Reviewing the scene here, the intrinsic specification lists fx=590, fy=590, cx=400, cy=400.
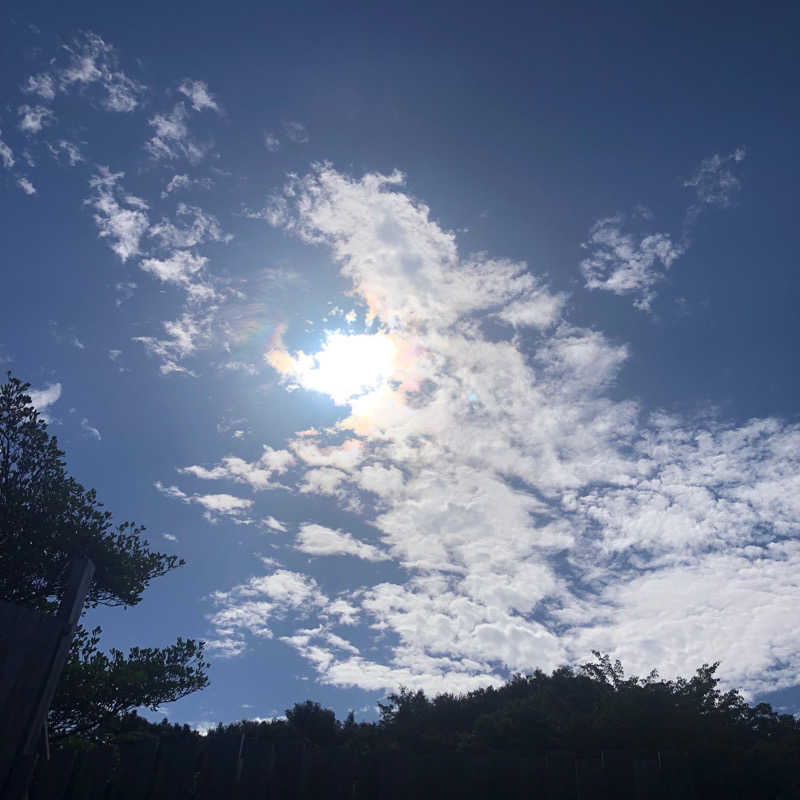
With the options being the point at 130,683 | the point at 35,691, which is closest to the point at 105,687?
the point at 130,683

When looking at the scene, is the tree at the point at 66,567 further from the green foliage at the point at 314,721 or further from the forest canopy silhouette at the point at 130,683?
the green foliage at the point at 314,721

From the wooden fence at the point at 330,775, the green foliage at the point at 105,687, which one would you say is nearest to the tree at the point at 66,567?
the green foliage at the point at 105,687

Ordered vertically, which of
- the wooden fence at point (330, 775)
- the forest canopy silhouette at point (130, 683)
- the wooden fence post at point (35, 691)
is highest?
the forest canopy silhouette at point (130, 683)

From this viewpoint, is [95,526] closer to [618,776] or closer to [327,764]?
[327,764]

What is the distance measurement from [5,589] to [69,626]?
437 inches

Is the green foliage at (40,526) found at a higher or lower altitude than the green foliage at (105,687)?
higher

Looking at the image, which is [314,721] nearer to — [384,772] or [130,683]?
[130,683]

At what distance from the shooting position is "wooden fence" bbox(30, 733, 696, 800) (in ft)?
16.3

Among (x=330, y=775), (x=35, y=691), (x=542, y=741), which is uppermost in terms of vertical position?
(x=542, y=741)

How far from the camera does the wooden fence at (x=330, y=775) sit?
16.3 feet

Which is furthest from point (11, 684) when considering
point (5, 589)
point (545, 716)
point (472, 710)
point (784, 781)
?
point (472, 710)

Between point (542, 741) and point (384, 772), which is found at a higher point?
point (542, 741)

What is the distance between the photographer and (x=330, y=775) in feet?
16.8

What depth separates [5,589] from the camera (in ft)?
46.2
